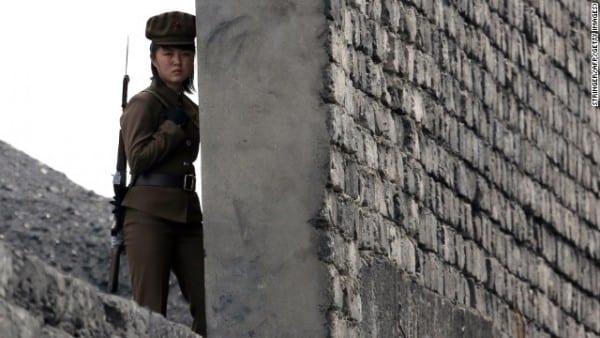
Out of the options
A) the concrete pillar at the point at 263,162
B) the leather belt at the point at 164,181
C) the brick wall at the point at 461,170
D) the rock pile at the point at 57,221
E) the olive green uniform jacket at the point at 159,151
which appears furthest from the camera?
the rock pile at the point at 57,221

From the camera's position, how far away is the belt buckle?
7714 mm

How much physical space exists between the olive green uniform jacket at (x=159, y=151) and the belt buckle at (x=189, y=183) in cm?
2

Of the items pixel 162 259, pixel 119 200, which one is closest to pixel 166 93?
pixel 119 200

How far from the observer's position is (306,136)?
7496 millimetres

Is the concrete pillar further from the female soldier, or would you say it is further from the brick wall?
the female soldier

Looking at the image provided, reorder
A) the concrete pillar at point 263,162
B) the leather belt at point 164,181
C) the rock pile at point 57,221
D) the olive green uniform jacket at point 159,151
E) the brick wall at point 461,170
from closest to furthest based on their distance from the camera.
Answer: the concrete pillar at point 263,162, the olive green uniform jacket at point 159,151, the leather belt at point 164,181, the brick wall at point 461,170, the rock pile at point 57,221

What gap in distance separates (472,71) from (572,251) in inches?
84.0

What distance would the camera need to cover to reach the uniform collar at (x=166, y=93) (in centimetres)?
770

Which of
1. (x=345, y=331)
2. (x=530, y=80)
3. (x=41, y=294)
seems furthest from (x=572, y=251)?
(x=41, y=294)

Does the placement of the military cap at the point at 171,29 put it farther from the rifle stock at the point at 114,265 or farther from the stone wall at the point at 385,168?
the rifle stock at the point at 114,265

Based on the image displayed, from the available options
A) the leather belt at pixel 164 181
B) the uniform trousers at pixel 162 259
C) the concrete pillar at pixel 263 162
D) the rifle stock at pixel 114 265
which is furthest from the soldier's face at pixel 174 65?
the rifle stock at pixel 114 265

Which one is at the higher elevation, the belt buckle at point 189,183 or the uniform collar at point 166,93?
the uniform collar at point 166,93

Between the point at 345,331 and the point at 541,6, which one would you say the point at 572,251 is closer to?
the point at 541,6

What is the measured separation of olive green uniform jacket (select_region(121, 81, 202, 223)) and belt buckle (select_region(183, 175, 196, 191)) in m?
0.02
